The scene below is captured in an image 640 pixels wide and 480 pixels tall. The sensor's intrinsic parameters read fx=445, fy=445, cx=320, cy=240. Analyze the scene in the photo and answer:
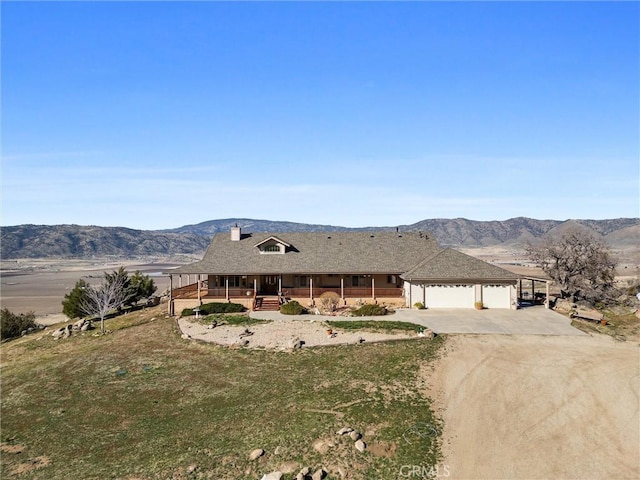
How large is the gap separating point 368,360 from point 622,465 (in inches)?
476

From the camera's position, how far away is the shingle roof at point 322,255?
38781mm

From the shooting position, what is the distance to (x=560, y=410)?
1825 centimetres

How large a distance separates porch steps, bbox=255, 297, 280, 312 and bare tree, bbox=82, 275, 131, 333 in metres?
12.5

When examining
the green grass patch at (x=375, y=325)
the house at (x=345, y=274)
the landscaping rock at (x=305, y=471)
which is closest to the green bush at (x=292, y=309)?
the house at (x=345, y=274)

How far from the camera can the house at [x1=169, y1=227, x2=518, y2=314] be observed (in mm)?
36125

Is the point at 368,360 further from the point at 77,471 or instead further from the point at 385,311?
the point at 77,471

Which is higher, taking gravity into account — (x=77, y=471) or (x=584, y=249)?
(x=584, y=249)

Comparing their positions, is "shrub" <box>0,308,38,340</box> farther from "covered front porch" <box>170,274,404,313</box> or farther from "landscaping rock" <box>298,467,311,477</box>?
"landscaping rock" <box>298,467,311,477</box>

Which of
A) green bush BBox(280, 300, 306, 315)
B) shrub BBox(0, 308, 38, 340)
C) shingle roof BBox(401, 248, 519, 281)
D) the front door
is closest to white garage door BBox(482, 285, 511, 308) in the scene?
shingle roof BBox(401, 248, 519, 281)

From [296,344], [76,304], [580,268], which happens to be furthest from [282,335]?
[580,268]

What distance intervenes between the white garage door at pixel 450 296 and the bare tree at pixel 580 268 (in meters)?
12.2

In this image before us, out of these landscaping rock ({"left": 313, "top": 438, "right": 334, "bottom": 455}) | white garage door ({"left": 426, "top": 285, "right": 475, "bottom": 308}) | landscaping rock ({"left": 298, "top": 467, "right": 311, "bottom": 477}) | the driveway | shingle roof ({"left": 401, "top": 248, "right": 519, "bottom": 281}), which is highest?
shingle roof ({"left": 401, "top": 248, "right": 519, "bottom": 281})

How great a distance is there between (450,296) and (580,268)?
14.9 meters

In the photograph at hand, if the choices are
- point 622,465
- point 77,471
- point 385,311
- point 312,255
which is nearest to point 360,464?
point 622,465
